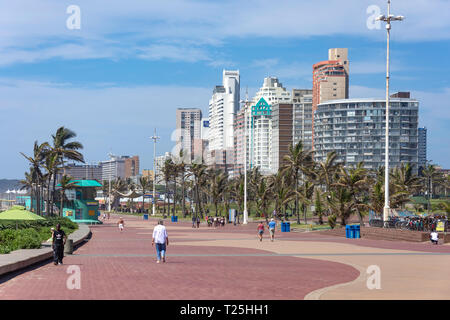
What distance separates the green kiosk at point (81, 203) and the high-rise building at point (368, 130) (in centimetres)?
11402

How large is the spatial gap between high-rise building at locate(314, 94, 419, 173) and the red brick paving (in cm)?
15587

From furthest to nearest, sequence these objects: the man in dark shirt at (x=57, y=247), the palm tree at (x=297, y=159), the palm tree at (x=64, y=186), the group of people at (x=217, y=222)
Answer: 1. the palm tree at (x=64, y=186)
2. the palm tree at (x=297, y=159)
3. the group of people at (x=217, y=222)
4. the man in dark shirt at (x=57, y=247)

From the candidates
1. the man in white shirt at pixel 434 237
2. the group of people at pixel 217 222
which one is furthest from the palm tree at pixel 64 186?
the man in white shirt at pixel 434 237

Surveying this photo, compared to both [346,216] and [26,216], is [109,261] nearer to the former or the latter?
[26,216]

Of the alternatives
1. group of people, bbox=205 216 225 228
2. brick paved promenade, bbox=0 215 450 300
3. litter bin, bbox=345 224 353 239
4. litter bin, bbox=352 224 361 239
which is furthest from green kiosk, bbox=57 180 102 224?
brick paved promenade, bbox=0 215 450 300

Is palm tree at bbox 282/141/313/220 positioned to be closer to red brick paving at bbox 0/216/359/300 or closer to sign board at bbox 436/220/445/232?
sign board at bbox 436/220/445/232

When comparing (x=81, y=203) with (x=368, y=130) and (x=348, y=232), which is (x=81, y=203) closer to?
(x=348, y=232)

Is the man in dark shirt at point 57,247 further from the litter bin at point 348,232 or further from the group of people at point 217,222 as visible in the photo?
the group of people at point 217,222

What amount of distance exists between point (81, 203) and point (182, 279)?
56.9 m

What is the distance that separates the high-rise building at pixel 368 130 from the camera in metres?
171

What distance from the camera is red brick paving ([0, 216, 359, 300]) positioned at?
43.8ft

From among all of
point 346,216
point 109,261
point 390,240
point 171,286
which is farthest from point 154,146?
point 171,286
